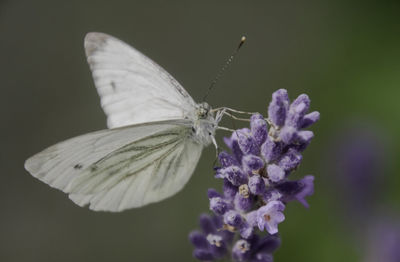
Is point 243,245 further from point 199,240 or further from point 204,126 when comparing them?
point 204,126

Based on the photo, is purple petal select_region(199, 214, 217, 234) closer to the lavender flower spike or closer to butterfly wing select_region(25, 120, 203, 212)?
the lavender flower spike

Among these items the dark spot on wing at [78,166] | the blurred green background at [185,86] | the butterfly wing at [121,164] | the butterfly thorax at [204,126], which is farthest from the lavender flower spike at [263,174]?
the blurred green background at [185,86]

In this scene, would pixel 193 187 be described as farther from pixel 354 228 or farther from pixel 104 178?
pixel 104 178

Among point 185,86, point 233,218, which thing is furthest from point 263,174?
point 185,86

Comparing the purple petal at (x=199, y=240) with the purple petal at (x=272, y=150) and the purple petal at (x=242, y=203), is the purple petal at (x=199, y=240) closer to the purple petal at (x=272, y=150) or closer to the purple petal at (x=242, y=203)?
the purple petal at (x=242, y=203)

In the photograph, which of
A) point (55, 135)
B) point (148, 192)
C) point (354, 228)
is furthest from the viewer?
point (55, 135)

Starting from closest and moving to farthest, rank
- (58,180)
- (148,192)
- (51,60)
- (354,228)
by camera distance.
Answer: (58,180)
(148,192)
(354,228)
(51,60)

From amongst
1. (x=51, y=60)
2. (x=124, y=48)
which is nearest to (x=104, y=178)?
(x=124, y=48)
